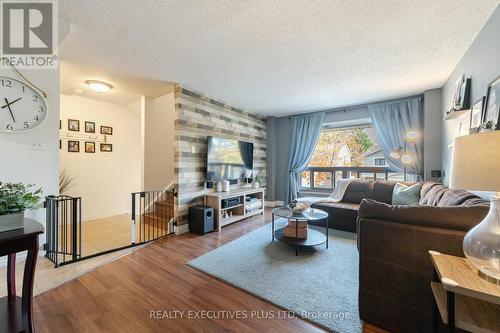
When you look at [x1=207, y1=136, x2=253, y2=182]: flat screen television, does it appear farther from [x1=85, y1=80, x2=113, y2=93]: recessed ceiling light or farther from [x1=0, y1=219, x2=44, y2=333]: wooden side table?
[x1=0, y1=219, x2=44, y2=333]: wooden side table

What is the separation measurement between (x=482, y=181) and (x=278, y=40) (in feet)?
6.66

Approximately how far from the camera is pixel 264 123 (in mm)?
5672

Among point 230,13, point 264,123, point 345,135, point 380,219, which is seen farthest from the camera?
point 264,123

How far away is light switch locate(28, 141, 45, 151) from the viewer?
2.34 meters

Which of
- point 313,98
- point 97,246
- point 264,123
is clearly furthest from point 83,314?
point 264,123

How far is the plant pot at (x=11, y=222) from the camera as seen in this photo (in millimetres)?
1140

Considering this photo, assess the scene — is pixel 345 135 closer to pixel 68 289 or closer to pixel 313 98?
pixel 313 98

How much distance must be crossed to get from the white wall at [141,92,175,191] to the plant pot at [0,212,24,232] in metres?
2.77

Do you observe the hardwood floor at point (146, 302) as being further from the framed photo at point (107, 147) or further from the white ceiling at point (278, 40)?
the framed photo at point (107, 147)

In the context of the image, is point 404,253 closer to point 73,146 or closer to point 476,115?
point 476,115

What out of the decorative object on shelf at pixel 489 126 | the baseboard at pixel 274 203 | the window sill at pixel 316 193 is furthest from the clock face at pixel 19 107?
the window sill at pixel 316 193

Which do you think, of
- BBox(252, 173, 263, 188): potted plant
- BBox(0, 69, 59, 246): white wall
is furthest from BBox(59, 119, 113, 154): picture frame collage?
BBox(252, 173, 263, 188): potted plant

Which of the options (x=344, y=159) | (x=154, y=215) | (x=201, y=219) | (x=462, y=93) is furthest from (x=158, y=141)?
(x=462, y=93)

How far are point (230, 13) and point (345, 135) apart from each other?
404 cm
